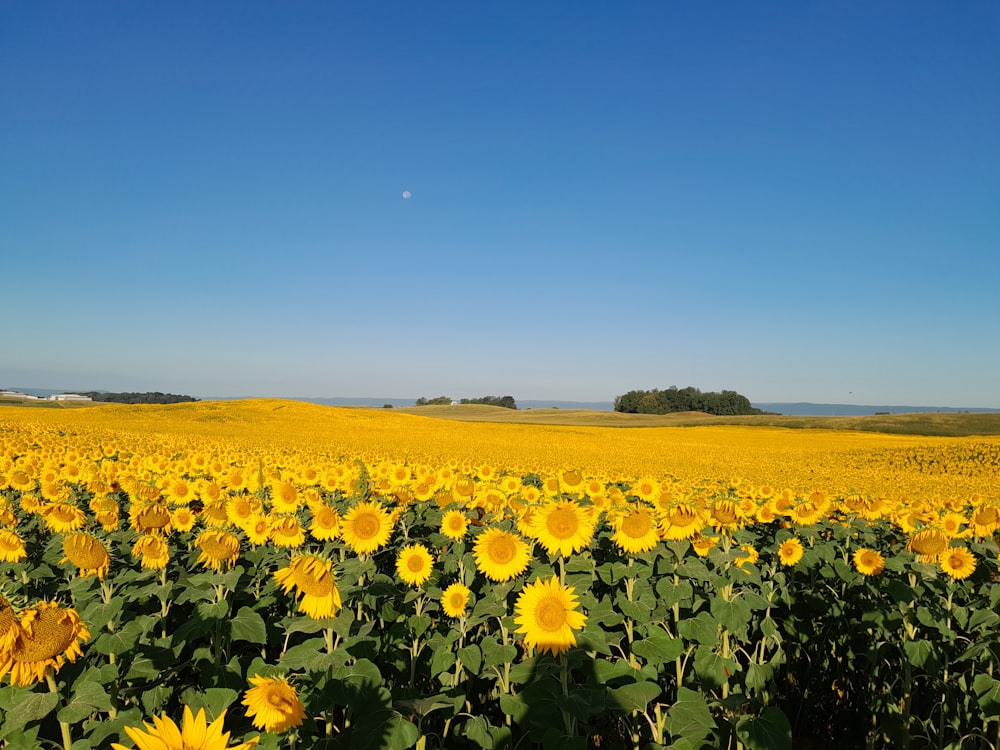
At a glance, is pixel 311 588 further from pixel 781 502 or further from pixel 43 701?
pixel 781 502

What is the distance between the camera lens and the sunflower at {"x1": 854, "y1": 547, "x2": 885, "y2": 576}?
4.84m

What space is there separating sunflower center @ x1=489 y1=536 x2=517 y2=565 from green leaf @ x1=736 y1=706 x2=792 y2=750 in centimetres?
171

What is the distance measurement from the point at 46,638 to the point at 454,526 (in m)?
3.11

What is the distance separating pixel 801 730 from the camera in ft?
16.2

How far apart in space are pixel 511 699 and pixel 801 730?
12.3 ft

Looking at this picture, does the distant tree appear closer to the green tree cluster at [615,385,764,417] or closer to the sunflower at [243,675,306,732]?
the green tree cluster at [615,385,764,417]

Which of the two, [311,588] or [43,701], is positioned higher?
[311,588]

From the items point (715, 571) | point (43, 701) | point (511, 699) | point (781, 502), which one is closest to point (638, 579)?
point (715, 571)

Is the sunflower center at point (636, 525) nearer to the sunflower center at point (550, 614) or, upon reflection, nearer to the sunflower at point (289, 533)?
the sunflower center at point (550, 614)

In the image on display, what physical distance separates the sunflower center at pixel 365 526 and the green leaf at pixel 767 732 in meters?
2.64

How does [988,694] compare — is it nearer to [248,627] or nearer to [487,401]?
[248,627]

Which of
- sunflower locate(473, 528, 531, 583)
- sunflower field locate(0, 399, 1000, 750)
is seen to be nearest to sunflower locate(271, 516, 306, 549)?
sunflower field locate(0, 399, 1000, 750)

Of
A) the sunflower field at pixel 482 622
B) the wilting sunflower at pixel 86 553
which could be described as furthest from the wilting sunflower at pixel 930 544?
the wilting sunflower at pixel 86 553

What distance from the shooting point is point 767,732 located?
7.65ft
